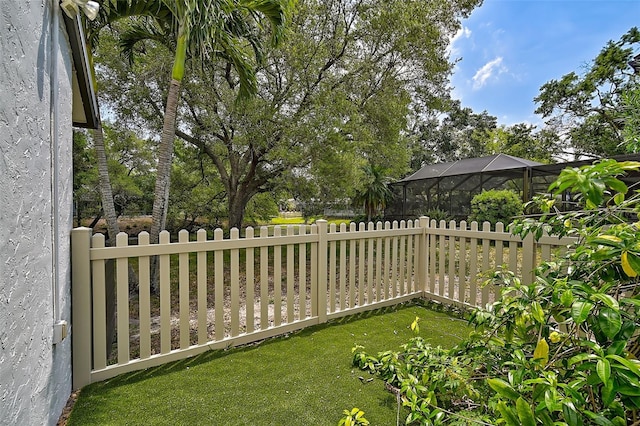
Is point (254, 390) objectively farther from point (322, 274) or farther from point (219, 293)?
point (322, 274)

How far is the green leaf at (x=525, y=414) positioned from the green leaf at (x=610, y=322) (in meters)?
0.36

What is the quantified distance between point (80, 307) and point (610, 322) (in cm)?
303

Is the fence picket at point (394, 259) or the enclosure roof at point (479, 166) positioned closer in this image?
the fence picket at point (394, 259)

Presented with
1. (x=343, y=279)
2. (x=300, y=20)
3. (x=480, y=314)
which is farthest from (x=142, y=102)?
(x=480, y=314)

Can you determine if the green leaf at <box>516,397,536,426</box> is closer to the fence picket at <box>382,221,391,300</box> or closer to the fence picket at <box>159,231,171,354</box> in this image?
the fence picket at <box>159,231,171,354</box>

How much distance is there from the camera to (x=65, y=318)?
6.67 feet

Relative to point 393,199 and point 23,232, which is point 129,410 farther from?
point 393,199

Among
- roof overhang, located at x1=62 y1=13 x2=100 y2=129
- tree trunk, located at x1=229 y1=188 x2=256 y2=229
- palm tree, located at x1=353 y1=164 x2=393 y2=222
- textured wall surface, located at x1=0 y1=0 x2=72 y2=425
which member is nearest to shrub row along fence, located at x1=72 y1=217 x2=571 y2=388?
textured wall surface, located at x1=0 y1=0 x2=72 y2=425

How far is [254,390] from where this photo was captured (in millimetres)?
2309

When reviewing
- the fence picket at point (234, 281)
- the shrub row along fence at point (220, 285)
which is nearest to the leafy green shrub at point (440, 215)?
the shrub row along fence at point (220, 285)

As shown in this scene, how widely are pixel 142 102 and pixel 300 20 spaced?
169 inches

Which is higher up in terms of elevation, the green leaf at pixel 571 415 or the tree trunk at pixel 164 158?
the tree trunk at pixel 164 158

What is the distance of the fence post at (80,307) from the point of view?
7.35ft

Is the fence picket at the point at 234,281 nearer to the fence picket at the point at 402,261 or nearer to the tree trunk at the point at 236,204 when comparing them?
the fence picket at the point at 402,261
